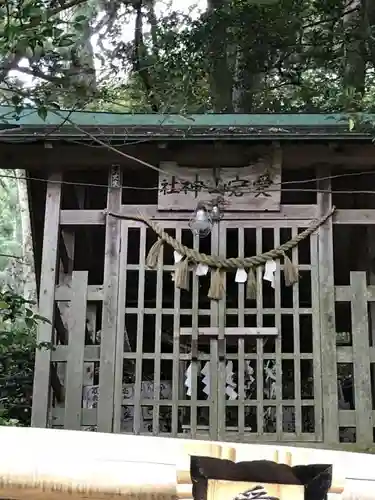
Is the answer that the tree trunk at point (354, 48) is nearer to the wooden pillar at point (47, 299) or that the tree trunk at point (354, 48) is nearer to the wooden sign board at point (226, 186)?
the wooden sign board at point (226, 186)

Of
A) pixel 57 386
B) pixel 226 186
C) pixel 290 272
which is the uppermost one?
pixel 226 186

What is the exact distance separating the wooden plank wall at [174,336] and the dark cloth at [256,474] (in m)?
4.42

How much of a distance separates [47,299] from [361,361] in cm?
286

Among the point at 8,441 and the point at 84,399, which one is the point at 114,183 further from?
the point at 8,441

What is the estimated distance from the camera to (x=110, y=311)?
6109mm

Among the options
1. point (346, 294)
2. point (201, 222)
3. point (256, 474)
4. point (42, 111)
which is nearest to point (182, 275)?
point (201, 222)

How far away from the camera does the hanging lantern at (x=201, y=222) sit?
617 cm

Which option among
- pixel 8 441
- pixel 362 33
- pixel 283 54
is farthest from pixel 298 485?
pixel 283 54

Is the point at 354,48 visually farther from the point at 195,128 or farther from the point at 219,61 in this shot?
the point at 195,128

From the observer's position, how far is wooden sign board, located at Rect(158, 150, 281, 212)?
6332mm

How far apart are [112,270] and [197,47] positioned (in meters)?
7.06

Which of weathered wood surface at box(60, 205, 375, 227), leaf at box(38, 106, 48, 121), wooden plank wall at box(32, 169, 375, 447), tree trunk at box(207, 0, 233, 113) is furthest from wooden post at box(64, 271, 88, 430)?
tree trunk at box(207, 0, 233, 113)

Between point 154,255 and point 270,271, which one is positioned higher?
point 154,255

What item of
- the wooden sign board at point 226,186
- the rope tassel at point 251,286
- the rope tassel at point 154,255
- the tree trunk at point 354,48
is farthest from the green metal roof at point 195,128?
the tree trunk at point 354,48
